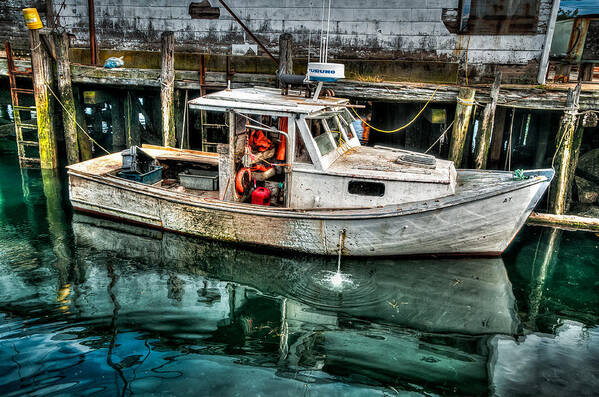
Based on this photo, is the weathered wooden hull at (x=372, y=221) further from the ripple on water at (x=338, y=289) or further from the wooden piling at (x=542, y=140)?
the wooden piling at (x=542, y=140)

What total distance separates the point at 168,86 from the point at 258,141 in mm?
3241

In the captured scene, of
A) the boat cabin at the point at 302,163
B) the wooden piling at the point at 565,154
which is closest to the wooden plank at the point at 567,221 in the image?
the wooden piling at the point at 565,154

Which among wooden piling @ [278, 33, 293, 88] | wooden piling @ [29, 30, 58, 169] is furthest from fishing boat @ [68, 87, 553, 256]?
wooden piling @ [29, 30, 58, 169]

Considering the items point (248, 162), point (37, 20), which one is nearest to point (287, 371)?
point (248, 162)

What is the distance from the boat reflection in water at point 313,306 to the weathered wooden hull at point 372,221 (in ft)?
0.95

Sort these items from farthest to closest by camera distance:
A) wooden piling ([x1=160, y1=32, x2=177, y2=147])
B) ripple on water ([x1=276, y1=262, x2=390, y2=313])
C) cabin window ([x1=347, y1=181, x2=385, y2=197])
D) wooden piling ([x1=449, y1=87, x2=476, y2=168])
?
wooden piling ([x1=160, y1=32, x2=177, y2=147]), wooden piling ([x1=449, y1=87, x2=476, y2=168]), cabin window ([x1=347, y1=181, x2=385, y2=197]), ripple on water ([x1=276, y1=262, x2=390, y2=313])

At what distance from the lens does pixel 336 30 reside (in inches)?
461

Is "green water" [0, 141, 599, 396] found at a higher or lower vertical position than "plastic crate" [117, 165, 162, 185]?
lower

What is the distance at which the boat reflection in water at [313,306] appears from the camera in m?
5.19

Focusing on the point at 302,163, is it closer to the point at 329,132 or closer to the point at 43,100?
the point at 329,132

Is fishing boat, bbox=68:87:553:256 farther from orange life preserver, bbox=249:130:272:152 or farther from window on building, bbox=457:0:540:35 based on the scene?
window on building, bbox=457:0:540:35

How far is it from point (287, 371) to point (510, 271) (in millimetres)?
4473

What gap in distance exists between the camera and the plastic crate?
27.8 ft

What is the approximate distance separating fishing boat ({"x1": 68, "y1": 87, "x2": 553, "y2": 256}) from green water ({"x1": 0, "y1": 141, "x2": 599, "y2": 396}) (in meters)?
0.42
